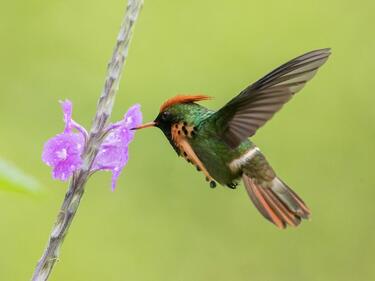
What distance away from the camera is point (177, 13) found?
6.02 m

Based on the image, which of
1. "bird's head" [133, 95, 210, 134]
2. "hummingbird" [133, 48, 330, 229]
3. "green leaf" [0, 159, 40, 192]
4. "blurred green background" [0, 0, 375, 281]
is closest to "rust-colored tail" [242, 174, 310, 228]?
"hummingbird" [133, 48, 330, 229]

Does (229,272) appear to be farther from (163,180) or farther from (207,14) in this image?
(207,14)

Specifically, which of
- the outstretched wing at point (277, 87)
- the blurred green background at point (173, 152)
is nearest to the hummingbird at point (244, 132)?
the outstretched wing at point (277, 87)

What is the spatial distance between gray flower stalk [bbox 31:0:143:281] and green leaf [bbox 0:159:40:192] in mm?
436

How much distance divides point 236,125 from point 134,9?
674 millimetres

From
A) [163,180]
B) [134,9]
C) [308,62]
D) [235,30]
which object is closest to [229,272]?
[163,180]

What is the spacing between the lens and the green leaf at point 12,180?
0.99m

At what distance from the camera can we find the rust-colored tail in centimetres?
208

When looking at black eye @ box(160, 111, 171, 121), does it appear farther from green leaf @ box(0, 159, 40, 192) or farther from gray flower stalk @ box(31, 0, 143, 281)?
green leaf @ box(0, 159, 40, 192)

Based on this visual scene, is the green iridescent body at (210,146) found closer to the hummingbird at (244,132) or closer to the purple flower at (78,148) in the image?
the hummingbird at (244,132)

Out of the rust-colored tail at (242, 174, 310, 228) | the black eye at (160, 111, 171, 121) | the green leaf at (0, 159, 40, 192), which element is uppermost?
the black eye at (160, 111, 171, 121)

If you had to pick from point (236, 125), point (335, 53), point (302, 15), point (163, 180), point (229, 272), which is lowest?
point (236, 125)

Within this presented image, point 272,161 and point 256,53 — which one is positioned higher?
point 256,53

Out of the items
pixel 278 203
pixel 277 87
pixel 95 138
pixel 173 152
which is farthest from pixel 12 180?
pixel 173 152
